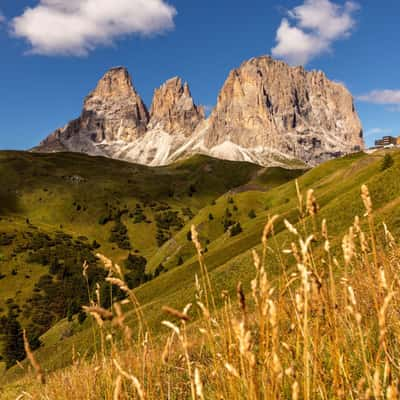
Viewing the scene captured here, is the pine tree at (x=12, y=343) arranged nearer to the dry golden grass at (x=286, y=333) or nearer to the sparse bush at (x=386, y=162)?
the sparse bush at (x=386, y=162)

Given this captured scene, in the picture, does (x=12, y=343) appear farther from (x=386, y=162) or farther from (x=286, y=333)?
(x=286, y=333)

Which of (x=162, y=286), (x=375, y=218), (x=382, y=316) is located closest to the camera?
(x=382, y=316)

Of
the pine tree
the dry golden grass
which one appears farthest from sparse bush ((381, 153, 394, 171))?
the pine tree

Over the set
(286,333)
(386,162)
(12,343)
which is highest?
(386,162)

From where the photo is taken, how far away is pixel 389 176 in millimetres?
47062

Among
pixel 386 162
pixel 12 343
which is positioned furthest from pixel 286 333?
pixel 12 343

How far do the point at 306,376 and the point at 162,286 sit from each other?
65312mm

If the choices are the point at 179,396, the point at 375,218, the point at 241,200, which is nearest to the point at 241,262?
the point at 375,218

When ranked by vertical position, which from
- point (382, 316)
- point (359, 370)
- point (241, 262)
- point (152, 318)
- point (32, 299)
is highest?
point (382, 316)

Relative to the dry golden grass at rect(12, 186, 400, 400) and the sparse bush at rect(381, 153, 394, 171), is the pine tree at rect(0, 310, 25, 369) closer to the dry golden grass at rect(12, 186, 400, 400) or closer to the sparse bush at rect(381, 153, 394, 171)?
the sparse bush at rect(381, 153, 394, 171)

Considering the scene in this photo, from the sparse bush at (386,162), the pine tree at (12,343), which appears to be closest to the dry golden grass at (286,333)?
the sparse bush at (386,162)

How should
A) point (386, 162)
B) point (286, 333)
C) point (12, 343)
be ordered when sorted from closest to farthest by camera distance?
point (286, 333) < point (386, 162) < point (12, 343)

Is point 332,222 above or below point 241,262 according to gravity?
above

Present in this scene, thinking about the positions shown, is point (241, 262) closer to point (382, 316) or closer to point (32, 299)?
point (382, 316)
